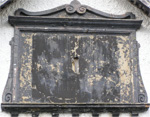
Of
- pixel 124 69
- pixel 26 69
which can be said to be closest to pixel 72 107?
pixel 26 69

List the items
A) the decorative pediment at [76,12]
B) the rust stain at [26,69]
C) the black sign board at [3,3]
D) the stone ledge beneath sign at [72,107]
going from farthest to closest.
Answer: the decorative pediment at [76,12], the black sign board at [3,3], the rust stain at [26,69], the stone ledge beneath sign at [72,107]

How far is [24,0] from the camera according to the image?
47.9 ft

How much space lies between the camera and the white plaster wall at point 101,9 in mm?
14156

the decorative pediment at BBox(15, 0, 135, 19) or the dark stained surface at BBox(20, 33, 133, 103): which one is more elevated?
the decorative pediment at BBox(15, 0, 135, 19)

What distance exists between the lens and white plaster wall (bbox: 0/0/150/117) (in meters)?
14.2

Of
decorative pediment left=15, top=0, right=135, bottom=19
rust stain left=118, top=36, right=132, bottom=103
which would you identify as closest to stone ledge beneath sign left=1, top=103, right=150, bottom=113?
rust stain left=118, top=36, right=132, bottom=103

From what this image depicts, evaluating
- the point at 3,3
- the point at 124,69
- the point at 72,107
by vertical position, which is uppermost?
the point at 3,3

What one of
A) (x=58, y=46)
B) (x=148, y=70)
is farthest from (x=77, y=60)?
(x=148, y=70)

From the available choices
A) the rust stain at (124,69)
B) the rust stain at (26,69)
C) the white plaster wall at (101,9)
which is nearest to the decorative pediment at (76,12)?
the white plaster wall at (101,9)

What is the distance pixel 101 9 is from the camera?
48.3ft

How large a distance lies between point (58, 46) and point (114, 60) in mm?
1150

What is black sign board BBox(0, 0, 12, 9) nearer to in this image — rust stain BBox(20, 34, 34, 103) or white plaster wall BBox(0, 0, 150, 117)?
white plaster wall BBox(0, 0, 150, 117)

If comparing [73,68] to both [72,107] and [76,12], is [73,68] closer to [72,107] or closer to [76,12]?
[72,107]

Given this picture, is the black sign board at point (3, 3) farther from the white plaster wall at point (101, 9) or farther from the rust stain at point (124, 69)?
the rust stain at point (124, 69)
